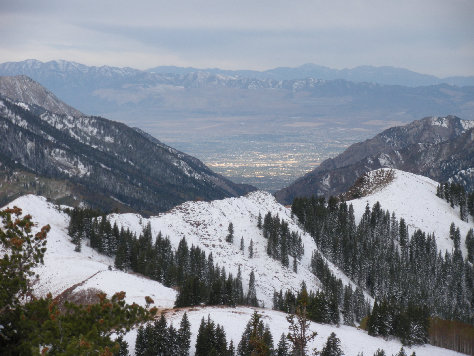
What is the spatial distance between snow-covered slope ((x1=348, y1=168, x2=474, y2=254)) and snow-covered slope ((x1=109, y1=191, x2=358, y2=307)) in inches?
1767

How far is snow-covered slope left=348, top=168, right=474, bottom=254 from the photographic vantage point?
153875mm

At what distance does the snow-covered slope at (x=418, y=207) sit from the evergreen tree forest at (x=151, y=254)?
81.7 metres

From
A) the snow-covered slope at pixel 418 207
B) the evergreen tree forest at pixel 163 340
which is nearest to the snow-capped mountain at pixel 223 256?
the snow-covered slope at pixel 418 207

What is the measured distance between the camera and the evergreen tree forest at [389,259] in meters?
124

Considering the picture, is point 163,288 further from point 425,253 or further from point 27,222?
point 425,253

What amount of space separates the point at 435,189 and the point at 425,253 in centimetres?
5390

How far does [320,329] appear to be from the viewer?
6494cm

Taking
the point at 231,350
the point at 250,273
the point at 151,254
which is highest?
the point at 231,350

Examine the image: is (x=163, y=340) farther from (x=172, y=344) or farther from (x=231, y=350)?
(x=231, y=350)

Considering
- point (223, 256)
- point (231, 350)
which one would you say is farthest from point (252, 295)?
point (231, 350)

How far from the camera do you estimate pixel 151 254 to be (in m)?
99.0

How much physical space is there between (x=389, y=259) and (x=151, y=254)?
81.4 m

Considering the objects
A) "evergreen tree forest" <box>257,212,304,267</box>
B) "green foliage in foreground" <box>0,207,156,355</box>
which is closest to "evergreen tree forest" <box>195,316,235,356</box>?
"green foliage in foreground" <box>0,207,156,355</box>

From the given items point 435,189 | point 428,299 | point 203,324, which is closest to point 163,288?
point 203,324
